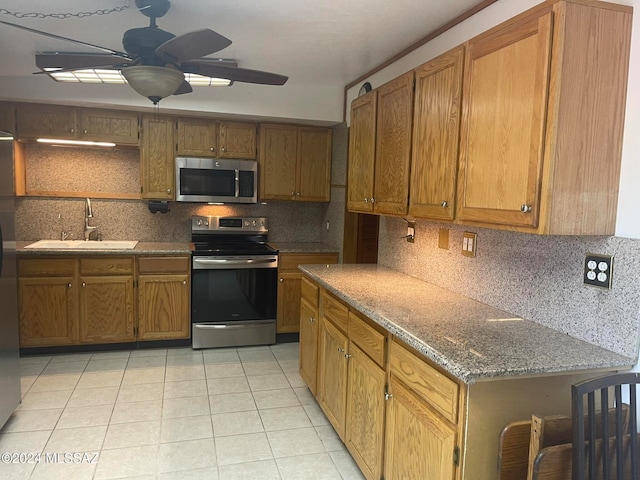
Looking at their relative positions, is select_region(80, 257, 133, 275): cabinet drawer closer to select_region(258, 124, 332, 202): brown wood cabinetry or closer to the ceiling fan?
select_region(258, 124, 332, 202): brown wood cabinetry

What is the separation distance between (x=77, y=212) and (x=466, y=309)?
3.74 meters

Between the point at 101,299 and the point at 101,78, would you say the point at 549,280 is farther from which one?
the point at 101,299

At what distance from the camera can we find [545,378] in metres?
1.49

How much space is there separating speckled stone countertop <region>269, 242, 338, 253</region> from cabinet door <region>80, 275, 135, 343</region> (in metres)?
1.40

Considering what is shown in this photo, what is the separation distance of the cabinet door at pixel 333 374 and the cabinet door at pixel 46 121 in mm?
2819

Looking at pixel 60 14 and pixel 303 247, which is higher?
pixel 60 14

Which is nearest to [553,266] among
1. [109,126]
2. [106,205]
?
[109,126]

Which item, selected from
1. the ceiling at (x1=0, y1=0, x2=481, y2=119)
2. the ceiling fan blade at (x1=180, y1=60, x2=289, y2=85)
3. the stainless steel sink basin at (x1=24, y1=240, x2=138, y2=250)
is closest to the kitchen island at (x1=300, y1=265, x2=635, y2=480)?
the ceiling fan blade at (x1=180, y1=60, x2=289, y2=85)

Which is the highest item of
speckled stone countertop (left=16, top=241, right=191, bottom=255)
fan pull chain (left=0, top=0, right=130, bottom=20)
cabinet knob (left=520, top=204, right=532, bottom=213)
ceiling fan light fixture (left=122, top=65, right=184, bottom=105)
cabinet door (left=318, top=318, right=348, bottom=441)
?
fan pull chain (left=0, top=0, right=130, bottom=20)

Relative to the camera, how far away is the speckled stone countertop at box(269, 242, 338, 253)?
13.9 feet

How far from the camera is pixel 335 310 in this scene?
8.34 feet

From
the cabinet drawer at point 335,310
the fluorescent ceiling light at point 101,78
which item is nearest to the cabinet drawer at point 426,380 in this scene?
the cabinet drawer at point 335,310

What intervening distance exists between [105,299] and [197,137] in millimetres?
1648

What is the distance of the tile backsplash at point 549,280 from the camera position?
1.51 meters
